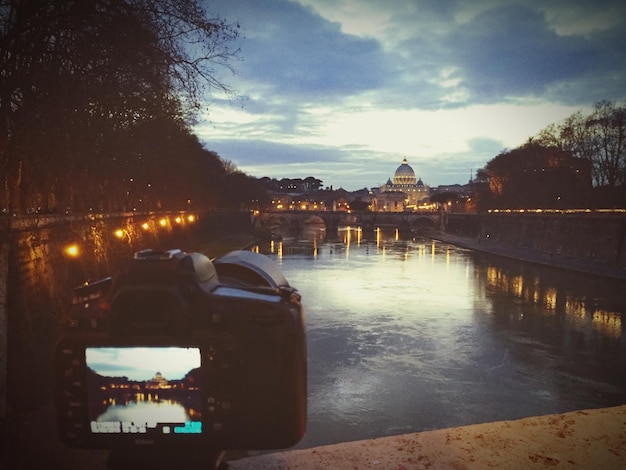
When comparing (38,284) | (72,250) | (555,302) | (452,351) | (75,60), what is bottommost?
(555,302)

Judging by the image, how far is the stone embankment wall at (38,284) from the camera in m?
8.89

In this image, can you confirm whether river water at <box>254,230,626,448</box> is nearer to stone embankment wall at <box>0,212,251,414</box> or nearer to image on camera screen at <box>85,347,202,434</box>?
stone embankment wall at <box>0,212,251,414</box>

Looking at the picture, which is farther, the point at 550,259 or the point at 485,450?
the point at 550,259

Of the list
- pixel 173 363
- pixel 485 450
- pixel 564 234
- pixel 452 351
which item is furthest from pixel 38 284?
pixel 564 234

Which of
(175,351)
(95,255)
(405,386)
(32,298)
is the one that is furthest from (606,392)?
(95,255)

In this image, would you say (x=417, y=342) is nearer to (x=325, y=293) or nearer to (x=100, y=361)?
(x=325, y=293)

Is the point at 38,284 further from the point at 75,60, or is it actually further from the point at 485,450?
the point at 485,450

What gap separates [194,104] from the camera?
912 centimetres

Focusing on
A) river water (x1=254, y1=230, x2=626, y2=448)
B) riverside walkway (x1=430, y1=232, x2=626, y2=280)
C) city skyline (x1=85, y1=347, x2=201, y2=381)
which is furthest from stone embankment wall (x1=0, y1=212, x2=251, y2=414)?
riverside walkway (x1=430, y1=232, x2=626, y2=280)

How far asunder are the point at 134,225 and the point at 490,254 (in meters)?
41.7

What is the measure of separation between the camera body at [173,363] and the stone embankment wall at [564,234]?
4284cm

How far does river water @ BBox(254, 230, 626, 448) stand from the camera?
39.5 ft

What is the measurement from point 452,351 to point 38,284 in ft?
43.2

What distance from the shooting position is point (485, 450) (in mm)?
6914
